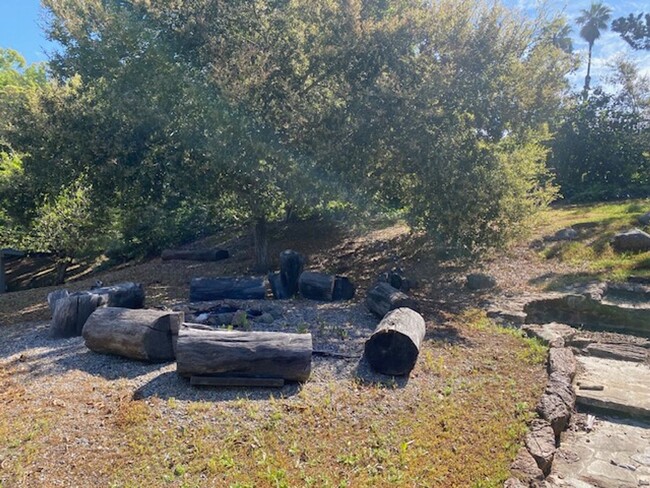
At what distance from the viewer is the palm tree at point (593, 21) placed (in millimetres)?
40531

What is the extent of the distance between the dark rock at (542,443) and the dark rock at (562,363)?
1159mm

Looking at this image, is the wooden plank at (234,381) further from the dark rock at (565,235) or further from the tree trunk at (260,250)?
the dark rock at (565,235)

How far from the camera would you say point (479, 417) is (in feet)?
14.8

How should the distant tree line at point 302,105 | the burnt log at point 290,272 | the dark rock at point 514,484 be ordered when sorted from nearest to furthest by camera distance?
1. the dark rock at point 514,484
2. the distant tree line at point 302,105
3. the burnt log at point 290,272

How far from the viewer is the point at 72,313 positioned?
21.0 feet

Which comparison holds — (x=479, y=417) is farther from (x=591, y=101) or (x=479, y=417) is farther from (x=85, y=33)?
(x=591, y=101)

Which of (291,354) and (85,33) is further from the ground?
(85,33)

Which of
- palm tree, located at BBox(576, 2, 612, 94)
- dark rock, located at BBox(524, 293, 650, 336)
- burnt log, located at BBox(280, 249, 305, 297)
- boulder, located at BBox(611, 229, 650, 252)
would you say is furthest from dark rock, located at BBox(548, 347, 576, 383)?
palm tree, located at BBox(576, 2, 612, 94)

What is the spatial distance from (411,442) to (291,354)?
1.32 m

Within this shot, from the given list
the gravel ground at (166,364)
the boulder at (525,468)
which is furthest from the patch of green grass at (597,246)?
the boulder at (525,468)

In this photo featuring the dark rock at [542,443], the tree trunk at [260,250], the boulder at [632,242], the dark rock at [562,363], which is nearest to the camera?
the dark rock at [542,443]

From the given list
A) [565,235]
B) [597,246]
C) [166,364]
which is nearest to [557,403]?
[166,364]

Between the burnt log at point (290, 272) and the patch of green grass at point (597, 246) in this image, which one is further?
the patch of green grass at point (597, 246)

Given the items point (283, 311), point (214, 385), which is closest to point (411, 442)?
point (214, 385)
